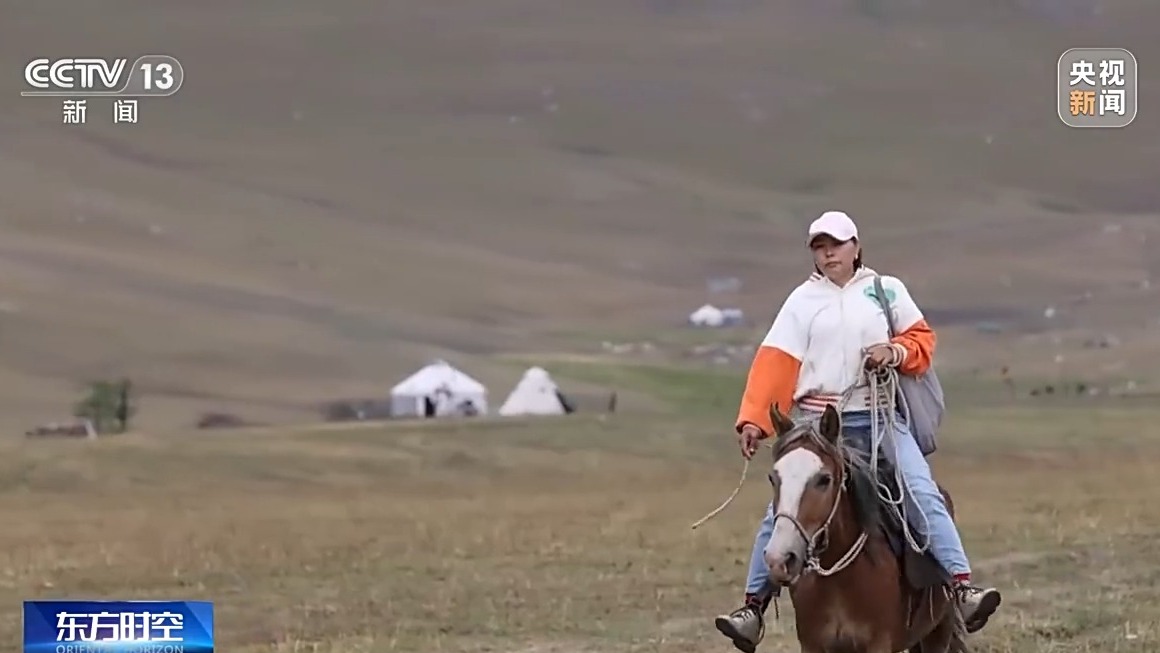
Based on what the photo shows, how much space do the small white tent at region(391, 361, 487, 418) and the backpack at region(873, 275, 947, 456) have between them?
58.7m

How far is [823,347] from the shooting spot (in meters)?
8.43

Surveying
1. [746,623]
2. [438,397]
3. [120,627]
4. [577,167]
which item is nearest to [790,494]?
[746,623]

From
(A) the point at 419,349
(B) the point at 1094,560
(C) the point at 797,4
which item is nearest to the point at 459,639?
(B) the point at 1094,560

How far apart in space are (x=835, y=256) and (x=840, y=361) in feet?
1.51

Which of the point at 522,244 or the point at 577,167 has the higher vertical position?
the point at 577,167

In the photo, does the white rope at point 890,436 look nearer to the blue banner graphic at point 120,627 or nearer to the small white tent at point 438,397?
the blue banner graphic at point 120,627

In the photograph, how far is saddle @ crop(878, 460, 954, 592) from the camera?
8.40 m

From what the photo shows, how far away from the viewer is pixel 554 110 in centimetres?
12781

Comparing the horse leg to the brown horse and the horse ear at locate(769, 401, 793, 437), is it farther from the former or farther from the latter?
the horse ear at locate(769, 401, 793, 437)

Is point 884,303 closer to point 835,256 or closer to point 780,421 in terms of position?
point 835,256

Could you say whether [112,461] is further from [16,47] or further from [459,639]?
[16,47]

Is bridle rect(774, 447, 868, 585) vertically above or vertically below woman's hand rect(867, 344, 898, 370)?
below

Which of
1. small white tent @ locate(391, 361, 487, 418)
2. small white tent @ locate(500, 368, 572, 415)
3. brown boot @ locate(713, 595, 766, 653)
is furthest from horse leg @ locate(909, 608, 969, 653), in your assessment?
small white tent @ locate(391, 361, 487, 418)

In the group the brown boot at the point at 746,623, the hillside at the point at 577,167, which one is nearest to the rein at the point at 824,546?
the brown boot at the point at 746,623
